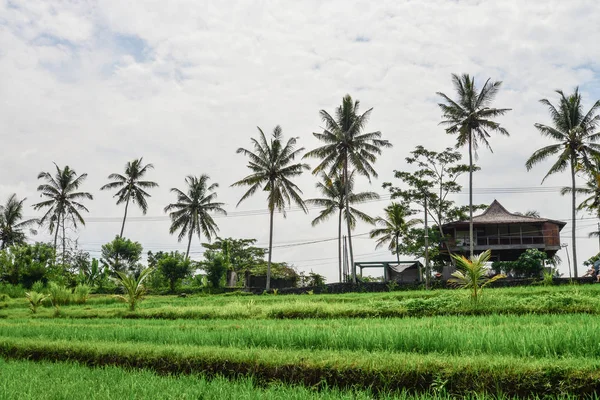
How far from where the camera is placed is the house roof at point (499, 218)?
133 ft

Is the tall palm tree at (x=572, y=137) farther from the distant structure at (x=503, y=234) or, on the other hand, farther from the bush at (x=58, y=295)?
the bush at (x=58, y=295)

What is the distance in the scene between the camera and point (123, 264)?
49.8m

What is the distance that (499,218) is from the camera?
4138 centimetres

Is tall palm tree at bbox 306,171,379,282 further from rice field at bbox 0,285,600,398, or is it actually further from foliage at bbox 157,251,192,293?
rice field at bbox 0,285,600,398

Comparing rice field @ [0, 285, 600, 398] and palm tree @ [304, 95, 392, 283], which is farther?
palm tree @ [304, 95, 392, 283]

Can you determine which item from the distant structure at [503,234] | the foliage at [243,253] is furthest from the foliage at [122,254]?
the distant structure at [503,234]

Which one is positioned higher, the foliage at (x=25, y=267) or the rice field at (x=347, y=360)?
the foliage at (x=25, y=267)

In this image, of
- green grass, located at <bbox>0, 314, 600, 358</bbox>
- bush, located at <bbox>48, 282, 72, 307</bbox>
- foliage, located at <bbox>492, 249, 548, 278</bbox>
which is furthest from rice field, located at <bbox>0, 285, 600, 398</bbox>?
foliage, located at <bbox>492, 249, 548, 278</bbox>

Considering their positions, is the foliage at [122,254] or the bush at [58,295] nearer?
the bush at [58,295]

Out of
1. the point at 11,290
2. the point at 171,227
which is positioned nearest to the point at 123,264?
the point at 171,227

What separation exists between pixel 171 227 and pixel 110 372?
41886 millimetres

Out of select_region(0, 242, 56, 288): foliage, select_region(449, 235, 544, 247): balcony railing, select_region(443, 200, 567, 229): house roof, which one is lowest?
select_region(0, 242, 56, 288): foliage

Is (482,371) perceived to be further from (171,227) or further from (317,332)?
(171,227)

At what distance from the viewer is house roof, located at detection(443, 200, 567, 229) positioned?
133ft
